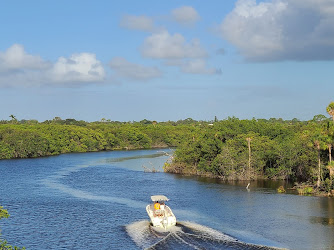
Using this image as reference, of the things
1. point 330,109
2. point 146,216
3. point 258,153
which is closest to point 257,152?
point 258,153

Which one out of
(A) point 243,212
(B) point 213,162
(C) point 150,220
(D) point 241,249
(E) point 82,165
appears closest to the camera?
(D) point 241,249

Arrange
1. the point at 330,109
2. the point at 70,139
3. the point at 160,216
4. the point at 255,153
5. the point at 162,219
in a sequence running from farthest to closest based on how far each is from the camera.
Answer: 1. the point at 70,139
2. the point at 255,153
3. the point at 330,109
4. the point at 160,216
5. the point at 162,219

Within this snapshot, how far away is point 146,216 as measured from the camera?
44.6 meters

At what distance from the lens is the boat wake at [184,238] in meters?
33.4

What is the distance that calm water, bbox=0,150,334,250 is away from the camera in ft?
116

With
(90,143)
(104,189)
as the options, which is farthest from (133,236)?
(90,143)

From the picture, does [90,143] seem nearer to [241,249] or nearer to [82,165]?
[82,165]

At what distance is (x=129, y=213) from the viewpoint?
46.3 m

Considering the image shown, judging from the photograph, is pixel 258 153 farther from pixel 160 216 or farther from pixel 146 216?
pixel 160 216

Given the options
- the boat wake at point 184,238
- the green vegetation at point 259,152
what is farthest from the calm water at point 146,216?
the green vegetation at point 259,152

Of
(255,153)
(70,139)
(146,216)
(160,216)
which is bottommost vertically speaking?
(146,216)

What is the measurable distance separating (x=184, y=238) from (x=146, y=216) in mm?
10005

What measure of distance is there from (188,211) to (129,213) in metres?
6.28

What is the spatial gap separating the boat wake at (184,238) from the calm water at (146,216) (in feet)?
0.25
